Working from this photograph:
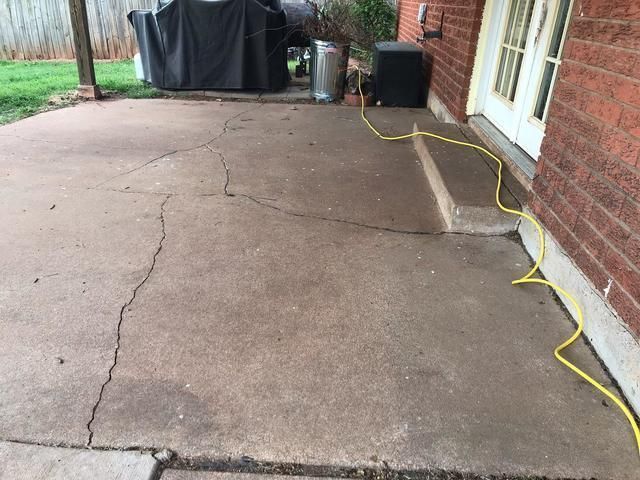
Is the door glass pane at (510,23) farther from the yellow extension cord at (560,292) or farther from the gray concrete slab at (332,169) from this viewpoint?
the gray concrete slab at (332,169)

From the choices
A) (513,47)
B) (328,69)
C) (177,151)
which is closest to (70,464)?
(177,151)

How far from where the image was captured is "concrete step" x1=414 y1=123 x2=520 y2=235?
10.7ft

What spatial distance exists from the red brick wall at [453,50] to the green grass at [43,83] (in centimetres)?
421

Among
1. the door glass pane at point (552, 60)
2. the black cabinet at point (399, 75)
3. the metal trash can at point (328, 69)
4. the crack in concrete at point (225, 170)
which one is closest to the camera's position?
the door glass pane at point (552, 60)

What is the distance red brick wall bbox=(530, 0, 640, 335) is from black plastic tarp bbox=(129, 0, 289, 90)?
5555 millimetres

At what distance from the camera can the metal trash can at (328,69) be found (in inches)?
277

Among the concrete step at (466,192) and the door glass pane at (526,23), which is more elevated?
the door glass pane at (526,23)

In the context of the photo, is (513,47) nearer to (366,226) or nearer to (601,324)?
(366,226)

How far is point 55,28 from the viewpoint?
466 inches

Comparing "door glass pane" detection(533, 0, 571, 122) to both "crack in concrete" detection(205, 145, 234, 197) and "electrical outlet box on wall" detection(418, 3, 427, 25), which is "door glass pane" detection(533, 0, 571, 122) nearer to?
"crack in concrete" detection(205, 145, 234, 197)

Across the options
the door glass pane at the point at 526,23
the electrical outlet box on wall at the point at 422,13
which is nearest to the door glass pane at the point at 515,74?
the door glass pane at the point at 526,23

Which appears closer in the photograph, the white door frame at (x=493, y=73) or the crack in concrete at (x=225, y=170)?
the white door frame at (x=493, y=73)

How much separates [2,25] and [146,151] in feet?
32.5

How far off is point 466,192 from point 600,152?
116cm
